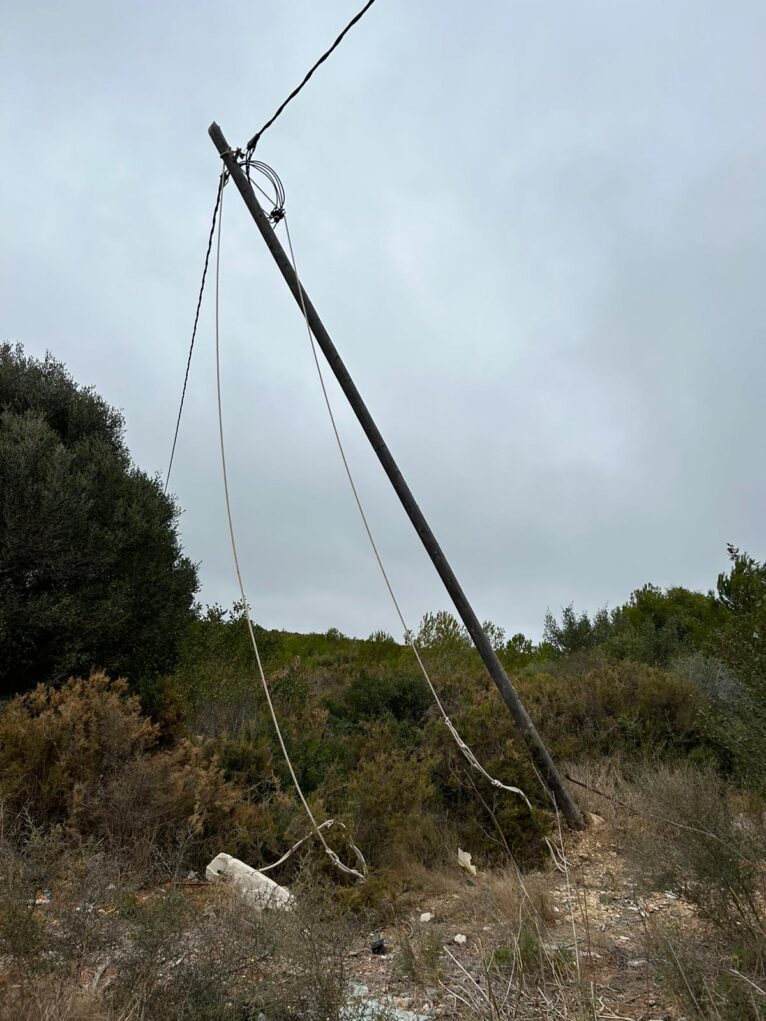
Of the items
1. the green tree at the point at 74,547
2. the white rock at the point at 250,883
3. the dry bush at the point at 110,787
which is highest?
the green tree at the point at 74,547

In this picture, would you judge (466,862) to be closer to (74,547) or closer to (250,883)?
(250,883)

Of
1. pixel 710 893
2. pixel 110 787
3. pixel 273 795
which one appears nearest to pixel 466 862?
pixel 273 795

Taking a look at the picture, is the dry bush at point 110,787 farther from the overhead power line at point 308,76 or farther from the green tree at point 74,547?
the overhead power line at point 308,76

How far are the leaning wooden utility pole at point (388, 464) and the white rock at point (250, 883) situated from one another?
9.74 ft

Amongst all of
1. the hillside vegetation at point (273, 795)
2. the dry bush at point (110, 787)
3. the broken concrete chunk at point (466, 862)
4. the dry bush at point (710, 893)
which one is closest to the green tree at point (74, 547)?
the hillside vegetation at point (273, 795)

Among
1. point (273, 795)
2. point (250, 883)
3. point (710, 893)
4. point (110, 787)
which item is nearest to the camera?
point (710, 893)

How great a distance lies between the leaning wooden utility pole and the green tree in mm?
4342

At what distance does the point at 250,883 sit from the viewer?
517 centimetres

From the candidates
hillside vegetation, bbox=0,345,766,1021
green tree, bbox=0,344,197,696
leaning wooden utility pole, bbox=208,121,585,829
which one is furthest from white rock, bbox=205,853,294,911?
green tree, bbox=0,344,197,696

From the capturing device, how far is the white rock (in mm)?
4303

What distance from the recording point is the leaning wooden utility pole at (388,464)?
23.5ft

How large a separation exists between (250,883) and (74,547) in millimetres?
5681

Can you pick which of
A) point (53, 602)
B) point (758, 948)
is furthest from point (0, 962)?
point (53, 602)

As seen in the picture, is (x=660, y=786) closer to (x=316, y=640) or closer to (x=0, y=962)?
(x=0, y=962)
